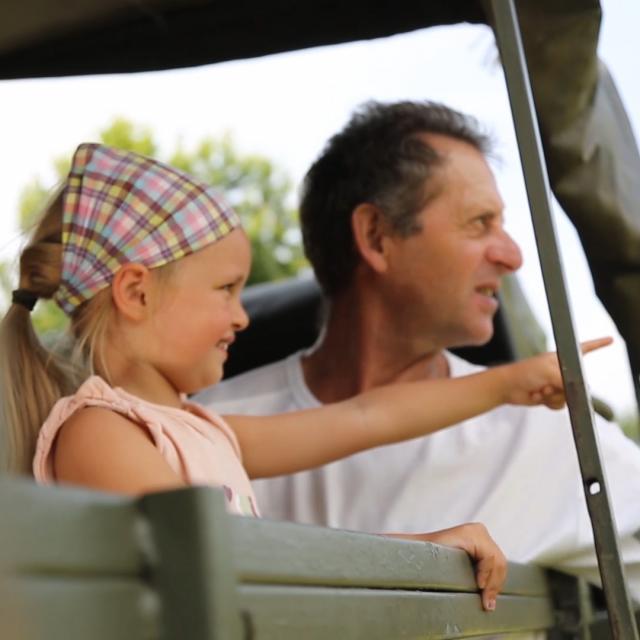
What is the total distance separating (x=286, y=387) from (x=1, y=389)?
3.79 ft

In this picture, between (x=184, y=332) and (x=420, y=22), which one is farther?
(x=420, y=22)

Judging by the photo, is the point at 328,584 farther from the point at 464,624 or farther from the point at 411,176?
the point at 411,176

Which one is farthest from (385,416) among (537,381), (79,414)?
(79,414)

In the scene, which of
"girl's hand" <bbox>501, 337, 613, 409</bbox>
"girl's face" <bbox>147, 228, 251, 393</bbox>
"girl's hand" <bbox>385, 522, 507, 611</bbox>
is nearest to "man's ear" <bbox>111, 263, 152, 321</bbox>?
"girl's face" <bbox>147, 228, 251, 393</bbox>

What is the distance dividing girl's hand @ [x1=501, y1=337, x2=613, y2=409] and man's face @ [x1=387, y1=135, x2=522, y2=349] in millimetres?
536

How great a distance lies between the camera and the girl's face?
1.89 m

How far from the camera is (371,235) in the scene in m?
2.96

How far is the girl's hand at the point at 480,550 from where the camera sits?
1740mm

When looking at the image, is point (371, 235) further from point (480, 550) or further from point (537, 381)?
point (480, 550)

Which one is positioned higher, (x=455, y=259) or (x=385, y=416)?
(x=455, y=259)

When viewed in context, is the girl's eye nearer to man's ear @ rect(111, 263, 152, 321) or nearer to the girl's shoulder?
man's ear @ rect(111, 263, 152, 321)

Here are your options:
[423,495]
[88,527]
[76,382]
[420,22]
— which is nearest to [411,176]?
[420,22]

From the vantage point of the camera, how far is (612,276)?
7.48 ft

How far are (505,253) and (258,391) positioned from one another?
621 millimetres
